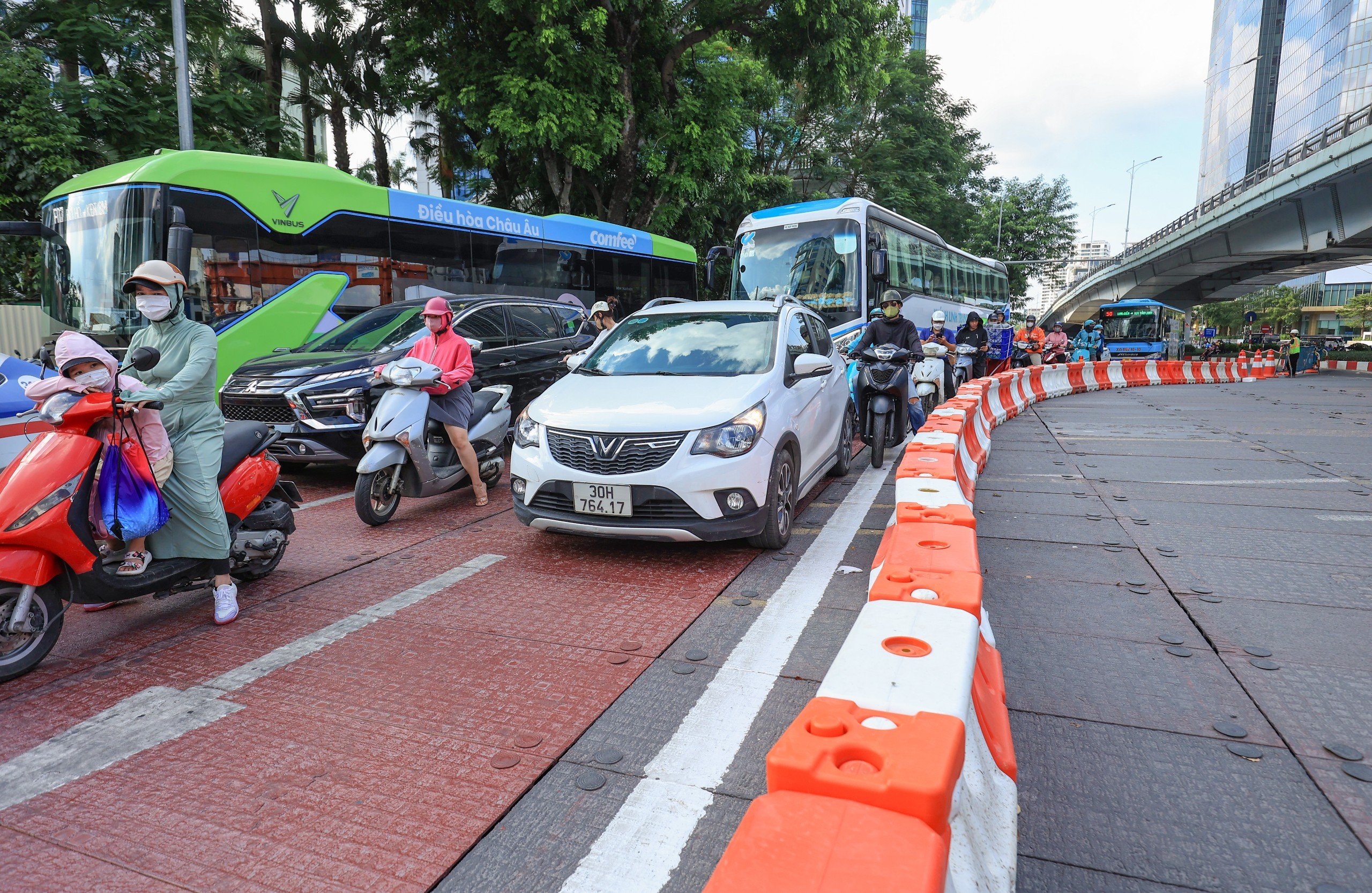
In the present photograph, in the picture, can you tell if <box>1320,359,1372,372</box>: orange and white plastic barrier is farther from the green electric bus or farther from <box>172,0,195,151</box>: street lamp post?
<box>172,0,195,151</box>: street lamp post

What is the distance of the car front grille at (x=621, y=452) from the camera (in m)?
4.73

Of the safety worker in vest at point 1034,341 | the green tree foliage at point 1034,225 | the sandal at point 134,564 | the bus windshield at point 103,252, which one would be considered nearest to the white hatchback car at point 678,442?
the sandal at point 134,564

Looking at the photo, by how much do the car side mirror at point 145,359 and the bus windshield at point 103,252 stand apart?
6.36 meters

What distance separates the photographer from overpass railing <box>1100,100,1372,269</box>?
21.3m

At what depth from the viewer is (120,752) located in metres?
2.83

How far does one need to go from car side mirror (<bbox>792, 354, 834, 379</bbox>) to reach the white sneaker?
11.9 ft

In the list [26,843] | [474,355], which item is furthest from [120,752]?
[474,355]

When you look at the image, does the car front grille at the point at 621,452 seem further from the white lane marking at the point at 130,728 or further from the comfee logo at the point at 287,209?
the comfee logo at the point at 287,209

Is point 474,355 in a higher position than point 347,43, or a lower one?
lower

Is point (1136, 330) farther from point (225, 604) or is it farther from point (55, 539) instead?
point (55, 539)

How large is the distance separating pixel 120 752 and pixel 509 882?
164 cm

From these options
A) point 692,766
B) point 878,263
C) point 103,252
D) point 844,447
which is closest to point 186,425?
point 692,766

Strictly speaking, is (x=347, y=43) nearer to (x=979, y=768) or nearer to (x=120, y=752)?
(x=120, y=752)

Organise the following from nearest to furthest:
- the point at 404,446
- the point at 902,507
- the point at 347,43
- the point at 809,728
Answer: the point at 809,728, the point at 902,507, the point at 404,446, the point at 347,43
